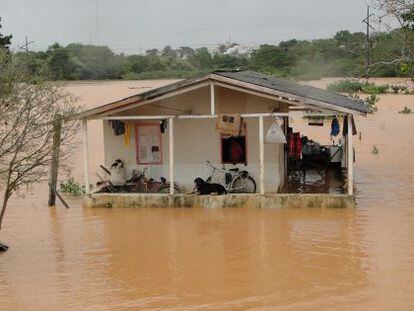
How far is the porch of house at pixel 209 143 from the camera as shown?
55.4 feet

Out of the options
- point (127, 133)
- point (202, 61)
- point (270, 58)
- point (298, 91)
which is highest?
point (202, 61)

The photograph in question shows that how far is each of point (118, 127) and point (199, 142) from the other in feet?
7.46

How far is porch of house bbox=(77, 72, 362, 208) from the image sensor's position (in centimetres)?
1688

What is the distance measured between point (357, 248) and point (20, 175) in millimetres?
6715

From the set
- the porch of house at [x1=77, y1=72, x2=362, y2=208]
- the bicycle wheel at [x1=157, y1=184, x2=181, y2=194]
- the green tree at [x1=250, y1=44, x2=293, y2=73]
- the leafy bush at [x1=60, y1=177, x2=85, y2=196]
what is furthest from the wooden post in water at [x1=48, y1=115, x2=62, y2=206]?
the green tree at [x1=250, y1=44, x2=293, y2=73]

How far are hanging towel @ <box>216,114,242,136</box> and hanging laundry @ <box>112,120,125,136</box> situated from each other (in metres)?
2.82

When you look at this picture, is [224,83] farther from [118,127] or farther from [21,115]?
[21,115]

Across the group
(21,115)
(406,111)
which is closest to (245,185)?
(21,115)

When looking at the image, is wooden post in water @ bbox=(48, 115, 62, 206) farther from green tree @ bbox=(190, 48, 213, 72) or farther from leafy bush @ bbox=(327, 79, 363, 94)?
green tree @ bbox=(190, 48, 213, 72)

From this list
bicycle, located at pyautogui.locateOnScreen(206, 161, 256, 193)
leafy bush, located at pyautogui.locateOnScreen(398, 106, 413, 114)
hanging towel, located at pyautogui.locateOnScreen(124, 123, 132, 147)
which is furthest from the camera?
leafy bush, located at pyautogui.locateOnScreen(398, 106, 413, 114)

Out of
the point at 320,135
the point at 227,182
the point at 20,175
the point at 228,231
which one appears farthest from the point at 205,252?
the point at 320,135

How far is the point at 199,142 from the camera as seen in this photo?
18594 millimetres

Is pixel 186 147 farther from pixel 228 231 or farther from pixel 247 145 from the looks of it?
pixel 228 231

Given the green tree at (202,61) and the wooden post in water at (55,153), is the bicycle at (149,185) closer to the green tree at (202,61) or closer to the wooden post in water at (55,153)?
the wooden post in water at (55,153)
